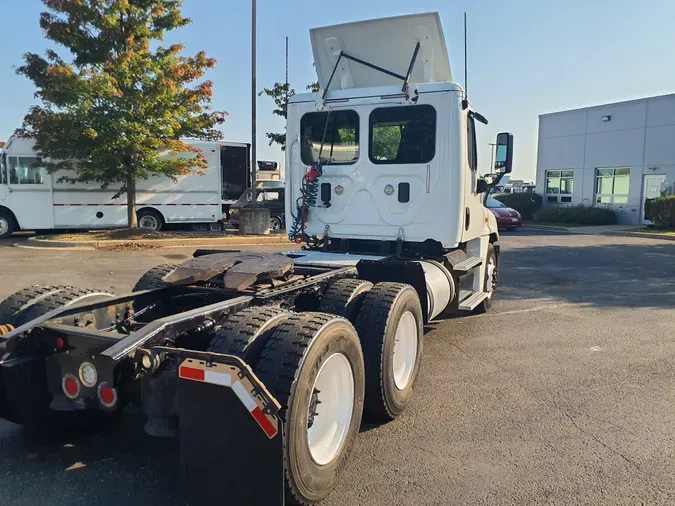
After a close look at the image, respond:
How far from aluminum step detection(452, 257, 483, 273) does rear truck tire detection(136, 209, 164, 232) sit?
14129 millimetres

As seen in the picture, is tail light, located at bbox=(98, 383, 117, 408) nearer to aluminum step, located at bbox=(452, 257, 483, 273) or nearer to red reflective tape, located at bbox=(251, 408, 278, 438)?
red reflective tape, located at bbox=(251, 408, 278, 438)

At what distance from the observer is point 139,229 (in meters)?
17.1

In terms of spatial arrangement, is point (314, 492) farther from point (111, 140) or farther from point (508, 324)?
point (111, 140)

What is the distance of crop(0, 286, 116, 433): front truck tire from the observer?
308 cm

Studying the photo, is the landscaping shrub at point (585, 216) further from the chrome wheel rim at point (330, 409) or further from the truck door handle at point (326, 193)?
the chrome wheel rim at point (330, 409)

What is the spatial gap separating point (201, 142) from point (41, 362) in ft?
55.5

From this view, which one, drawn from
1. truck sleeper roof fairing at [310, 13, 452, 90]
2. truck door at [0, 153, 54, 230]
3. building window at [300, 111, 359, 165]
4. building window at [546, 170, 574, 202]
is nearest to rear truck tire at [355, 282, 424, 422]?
building window at [300, 111, 359, 165]

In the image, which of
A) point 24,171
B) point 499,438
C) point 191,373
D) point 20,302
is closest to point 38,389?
point 20,302

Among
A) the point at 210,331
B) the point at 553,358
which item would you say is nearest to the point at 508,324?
the point at 553,358

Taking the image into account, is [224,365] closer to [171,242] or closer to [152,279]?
[152,279]

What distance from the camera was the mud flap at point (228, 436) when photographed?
247cm

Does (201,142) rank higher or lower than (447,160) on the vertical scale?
higher

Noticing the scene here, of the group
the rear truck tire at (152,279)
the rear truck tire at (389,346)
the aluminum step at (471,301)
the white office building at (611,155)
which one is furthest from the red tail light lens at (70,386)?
the white office building at (611,155)

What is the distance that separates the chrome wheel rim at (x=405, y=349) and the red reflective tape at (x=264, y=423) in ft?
6.46
